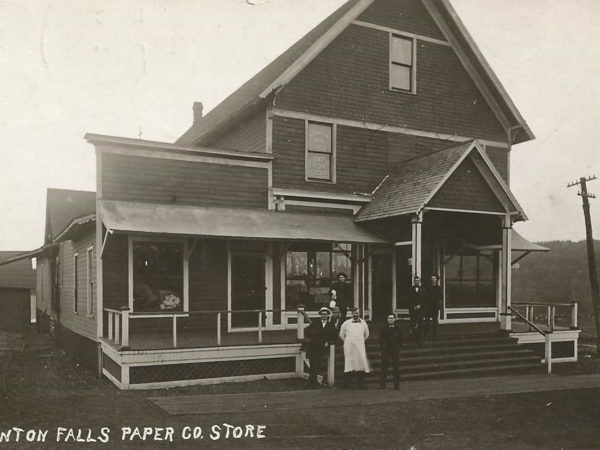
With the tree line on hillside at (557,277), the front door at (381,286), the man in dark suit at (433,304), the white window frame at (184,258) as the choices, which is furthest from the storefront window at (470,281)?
the tree line on hillside at (557,277)

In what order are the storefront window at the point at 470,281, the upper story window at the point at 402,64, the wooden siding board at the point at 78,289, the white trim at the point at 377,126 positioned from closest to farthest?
the wooden siding board at the point at 78,289 → the white trim at the point at 377,126 → the upper story window at the point at 402,64 → the storefront window at the point at 470,281

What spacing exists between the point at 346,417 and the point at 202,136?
528 inches

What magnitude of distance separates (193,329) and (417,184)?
698 cm

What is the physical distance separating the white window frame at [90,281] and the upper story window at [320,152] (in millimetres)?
6415

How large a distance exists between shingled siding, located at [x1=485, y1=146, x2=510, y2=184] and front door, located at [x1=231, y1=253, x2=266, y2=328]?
893cm

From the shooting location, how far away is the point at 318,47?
17.2 m

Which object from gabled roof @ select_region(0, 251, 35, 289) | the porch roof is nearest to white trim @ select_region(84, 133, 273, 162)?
the porch roof

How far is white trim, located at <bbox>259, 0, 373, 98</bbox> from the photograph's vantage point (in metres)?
16.5

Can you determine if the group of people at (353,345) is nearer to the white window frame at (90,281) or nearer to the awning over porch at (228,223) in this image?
the awning over porch at (228,223)

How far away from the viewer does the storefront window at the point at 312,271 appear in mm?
17062

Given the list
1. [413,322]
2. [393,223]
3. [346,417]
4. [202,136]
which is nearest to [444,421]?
[346,417]

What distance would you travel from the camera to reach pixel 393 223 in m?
18.0

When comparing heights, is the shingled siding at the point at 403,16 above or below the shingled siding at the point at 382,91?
above

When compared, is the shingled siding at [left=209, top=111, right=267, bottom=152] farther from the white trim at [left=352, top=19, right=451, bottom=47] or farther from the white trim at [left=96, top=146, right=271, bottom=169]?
the white trim at [left=352, top=19, right=451, bottom=47]
